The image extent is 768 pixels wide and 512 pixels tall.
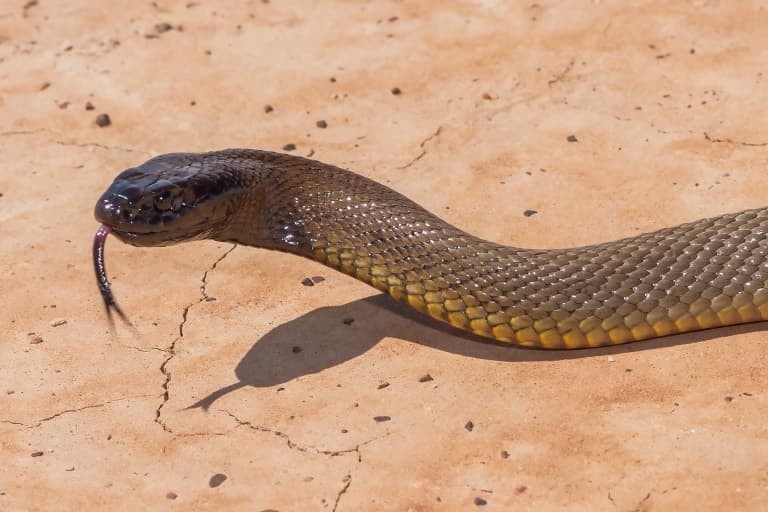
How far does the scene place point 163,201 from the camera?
5223 millimetres

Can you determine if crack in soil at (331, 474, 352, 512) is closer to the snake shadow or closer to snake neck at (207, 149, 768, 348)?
the snake shadow

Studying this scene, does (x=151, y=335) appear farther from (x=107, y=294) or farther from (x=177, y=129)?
(x=177, y=129)

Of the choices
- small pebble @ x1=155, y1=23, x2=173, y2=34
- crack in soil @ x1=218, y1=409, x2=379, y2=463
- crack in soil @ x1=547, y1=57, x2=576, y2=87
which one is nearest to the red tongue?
crack in soil @ x1=218, y1=409, x2=379, y2=463

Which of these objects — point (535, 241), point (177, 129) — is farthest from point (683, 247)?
point (177, 129)

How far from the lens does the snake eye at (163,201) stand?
5.21 meters

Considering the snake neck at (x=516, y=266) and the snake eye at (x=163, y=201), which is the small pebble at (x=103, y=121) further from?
the snake eye at (x=163, y=201)

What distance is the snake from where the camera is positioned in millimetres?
5312

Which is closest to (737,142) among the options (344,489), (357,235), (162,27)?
(357,235)

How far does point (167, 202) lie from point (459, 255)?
133 centimetres

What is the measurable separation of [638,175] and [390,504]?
3.06 meters

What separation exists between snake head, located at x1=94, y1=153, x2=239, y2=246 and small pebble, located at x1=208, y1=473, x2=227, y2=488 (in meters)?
1.07

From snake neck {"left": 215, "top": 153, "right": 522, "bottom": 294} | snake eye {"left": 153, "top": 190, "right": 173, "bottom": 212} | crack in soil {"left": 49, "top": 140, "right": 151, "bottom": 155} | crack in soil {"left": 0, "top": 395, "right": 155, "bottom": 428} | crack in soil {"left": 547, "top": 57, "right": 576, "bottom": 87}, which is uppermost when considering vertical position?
crack in soil {"left": 547, "top": 57, "right": 576, "bottom": 87}

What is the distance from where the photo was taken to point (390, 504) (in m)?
4.57

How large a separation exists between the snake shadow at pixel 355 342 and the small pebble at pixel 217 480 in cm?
55
